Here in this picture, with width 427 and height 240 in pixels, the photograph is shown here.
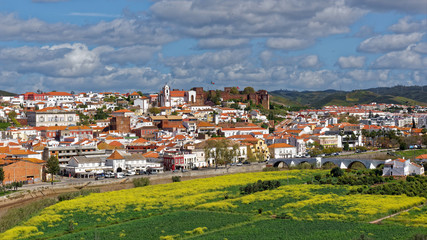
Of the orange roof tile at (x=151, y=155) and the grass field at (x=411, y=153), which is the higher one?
the orange roof tile at (x=151, y=155)

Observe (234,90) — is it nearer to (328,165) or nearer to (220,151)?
(220,151)

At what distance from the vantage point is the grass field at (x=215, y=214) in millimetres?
39781

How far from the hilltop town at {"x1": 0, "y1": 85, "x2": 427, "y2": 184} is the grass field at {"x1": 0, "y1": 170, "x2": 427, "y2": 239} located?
19.0 meters

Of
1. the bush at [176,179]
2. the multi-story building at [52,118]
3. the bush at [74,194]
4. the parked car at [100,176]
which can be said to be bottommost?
the bush at [74,194]

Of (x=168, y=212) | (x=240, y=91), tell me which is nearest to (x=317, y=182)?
(x=168, y=212)

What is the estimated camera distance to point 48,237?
131 ft

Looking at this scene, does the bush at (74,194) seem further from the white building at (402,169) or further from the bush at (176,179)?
the white building at (402,169)

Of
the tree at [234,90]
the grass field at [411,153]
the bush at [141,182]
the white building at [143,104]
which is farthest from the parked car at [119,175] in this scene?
the tree at [234,90]

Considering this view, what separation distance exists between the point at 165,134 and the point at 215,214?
63.1m

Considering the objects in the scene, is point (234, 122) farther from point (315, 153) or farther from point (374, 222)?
point (374, 222)

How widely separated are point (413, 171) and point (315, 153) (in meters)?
29.6

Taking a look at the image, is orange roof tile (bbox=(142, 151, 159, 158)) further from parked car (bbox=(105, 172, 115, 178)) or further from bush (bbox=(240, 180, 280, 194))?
bush (bbox=(240, 180, 280, 194))

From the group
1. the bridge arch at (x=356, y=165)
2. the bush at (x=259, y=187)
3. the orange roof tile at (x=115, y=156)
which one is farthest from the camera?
the orange roof tile at (x=115, y=156)

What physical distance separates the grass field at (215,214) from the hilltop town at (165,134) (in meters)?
19.0
